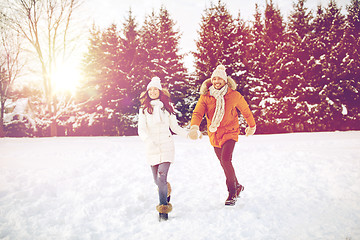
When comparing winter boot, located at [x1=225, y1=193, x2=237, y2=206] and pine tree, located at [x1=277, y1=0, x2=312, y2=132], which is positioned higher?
pine tree, located at [x1=277, y1=0, x2=312, y2=132]

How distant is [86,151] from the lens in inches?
332

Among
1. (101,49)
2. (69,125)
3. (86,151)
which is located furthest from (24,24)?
(86,151)

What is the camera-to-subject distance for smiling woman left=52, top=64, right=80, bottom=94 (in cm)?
1873

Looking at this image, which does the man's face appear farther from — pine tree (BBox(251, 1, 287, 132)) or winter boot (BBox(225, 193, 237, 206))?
pine tree (BBox(251, 1, 287, 132))

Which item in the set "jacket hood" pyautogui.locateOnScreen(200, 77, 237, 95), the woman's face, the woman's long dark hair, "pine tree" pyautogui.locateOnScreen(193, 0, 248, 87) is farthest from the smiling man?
"pine tree" pyautogui.locateOnScreen(193, 0, 248, 87)

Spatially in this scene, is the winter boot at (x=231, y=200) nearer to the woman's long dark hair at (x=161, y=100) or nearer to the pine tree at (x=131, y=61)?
the woman's long dark hair at (x=161, y=100)

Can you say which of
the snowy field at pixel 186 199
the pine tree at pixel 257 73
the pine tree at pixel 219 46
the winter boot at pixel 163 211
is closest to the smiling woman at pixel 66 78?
the pine tree at pixel 219 46

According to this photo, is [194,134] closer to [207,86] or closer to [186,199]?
[207,86]

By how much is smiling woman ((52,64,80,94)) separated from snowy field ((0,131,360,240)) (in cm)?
1279

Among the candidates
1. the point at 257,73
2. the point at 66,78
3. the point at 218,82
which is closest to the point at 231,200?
the point at 218,82

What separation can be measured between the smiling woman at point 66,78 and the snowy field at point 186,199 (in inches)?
504

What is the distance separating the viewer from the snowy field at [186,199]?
10.5ft

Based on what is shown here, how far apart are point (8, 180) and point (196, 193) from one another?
4035 mm

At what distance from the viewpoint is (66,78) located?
20422 millimetres
